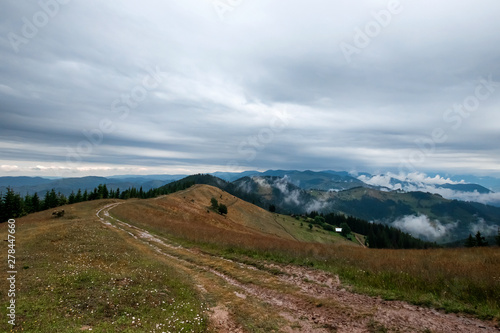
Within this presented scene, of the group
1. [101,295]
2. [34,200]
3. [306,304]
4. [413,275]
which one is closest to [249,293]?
[306,304]

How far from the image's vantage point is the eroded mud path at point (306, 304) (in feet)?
31.1

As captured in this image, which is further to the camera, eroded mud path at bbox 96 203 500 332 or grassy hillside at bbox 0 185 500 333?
grassy hillside at bbox 0 185 500 333

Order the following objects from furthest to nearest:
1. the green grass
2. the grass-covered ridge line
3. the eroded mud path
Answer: the grass-covered ridge line < the green grass < the eroded mud path

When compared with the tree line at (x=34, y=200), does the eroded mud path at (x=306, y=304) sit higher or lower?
higher

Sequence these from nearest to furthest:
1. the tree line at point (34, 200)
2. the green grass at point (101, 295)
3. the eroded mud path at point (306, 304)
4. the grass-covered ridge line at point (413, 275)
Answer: the eroded mud path at point (306, 304) < the green grass at point (101, 295) < the grass-covered ridge line at point (413, 275) < the tree line at point (34, 200)

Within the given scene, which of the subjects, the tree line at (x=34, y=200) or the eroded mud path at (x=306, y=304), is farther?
the tree line at (x=34, y=200)

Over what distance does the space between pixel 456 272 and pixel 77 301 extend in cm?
2015

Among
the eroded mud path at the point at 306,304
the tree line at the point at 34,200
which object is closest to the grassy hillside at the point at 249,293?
the eroded mud path at the point at 306,304

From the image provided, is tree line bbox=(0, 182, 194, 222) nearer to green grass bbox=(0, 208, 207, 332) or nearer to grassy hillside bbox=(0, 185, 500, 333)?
grassy hillside bbox=(0, 185, 500, 333)

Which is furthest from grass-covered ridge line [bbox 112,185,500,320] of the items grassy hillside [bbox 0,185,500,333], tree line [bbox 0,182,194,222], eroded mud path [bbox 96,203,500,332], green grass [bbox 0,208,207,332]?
tree line [bbox 0,182,194,222]

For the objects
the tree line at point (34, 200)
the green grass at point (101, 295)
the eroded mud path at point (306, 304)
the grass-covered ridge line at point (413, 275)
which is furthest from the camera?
the tree line at point (34, 200)

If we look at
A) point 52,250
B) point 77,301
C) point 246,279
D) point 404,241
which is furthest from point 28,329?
point 404,241

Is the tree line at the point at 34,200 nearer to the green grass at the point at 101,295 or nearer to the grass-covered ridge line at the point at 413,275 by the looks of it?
the green grass at the point at 101,295

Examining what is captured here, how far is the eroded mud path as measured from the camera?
373 inches
